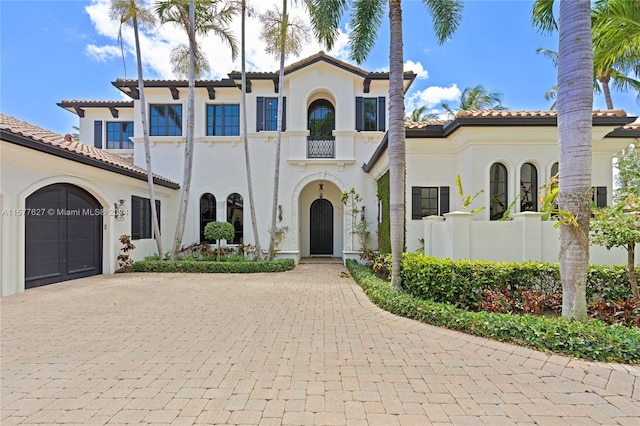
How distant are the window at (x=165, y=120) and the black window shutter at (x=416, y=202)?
11665 mm

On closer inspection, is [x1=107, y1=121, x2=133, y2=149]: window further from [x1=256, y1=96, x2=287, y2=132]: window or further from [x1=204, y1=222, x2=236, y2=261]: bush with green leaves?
[x1=204, y1=222, x2=236, y2=261]: bush with green leaves

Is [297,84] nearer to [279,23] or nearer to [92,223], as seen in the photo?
[279,23]

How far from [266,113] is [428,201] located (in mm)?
8934

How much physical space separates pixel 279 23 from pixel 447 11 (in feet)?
20.5

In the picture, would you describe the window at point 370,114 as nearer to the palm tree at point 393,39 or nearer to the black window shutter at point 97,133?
the palm tree at point 393,39

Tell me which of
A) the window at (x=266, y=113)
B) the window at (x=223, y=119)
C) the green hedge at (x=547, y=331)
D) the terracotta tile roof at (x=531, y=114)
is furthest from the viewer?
the window at (x=223, y=119)

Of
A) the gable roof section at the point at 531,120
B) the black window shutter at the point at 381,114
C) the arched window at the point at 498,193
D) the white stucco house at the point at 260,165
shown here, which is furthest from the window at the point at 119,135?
the arched window at the point at 498,193

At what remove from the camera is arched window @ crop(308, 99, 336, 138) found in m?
15.3

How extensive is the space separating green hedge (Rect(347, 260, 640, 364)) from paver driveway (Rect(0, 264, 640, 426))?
20cm

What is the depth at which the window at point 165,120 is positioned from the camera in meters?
14.9

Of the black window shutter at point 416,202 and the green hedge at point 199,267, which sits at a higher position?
the black window shutter at point 416,202

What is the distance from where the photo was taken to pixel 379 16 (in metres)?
8.30

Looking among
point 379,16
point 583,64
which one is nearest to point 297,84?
point 379,16

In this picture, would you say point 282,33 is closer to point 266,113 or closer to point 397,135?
point 266,113
